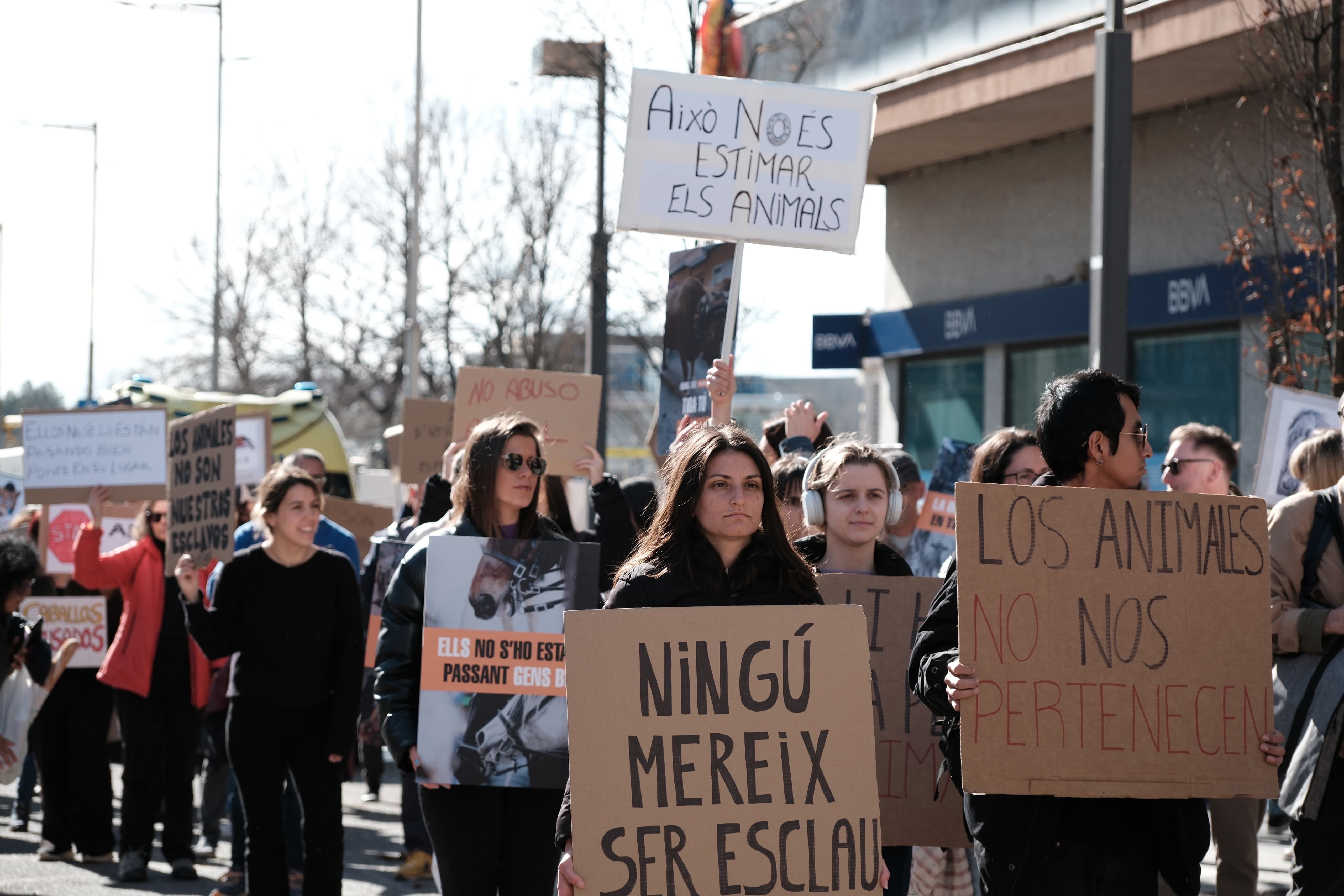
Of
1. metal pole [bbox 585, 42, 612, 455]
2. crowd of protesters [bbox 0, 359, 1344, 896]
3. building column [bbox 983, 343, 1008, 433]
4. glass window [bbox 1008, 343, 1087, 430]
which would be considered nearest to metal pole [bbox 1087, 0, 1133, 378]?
crowd of protesters [bbox 0, 359, 1344, 896]

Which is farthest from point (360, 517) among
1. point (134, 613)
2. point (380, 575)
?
point (380, 575)

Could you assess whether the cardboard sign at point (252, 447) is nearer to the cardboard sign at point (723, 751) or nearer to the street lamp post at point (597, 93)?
the street lamp post at point (597, 93)

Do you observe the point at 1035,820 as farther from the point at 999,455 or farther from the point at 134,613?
the point at 134,613

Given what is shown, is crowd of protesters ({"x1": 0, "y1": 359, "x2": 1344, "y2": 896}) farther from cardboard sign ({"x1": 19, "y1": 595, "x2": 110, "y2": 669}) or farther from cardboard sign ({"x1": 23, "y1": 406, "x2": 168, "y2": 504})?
cardboard sign ({"x1": 23, "y1": 406, "x2": 168, "y2": 504})

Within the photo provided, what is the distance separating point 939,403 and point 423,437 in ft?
30.7

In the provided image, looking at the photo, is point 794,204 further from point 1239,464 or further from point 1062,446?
point 1239,464

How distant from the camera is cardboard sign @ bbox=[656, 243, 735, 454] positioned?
7480mm

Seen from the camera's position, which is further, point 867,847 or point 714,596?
point 714,596

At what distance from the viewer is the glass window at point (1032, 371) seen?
54.7ft

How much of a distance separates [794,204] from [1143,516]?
3.78 m

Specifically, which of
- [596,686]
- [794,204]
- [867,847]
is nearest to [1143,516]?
[867,847]

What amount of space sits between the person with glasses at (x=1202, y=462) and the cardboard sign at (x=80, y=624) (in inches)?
257

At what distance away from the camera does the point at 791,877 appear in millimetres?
3459

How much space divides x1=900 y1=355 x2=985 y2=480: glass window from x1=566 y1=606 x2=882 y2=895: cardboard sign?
14.2 m
